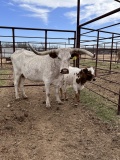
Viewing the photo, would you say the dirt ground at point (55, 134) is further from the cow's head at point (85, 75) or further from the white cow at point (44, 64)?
the cow's head at point (85, 75)

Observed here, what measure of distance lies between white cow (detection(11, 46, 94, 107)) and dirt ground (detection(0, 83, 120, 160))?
1.73 ft

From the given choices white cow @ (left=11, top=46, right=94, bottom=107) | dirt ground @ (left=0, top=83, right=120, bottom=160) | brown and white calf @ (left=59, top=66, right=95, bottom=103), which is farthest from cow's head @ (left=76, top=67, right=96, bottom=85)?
dirt ground @ (left=0, top=83, right=120, bottom=160)

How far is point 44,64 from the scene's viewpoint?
4.36m

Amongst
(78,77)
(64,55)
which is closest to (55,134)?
(64,55)

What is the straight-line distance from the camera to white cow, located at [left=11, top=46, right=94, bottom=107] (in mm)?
3861

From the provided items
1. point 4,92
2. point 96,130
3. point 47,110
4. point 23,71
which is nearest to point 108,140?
point 96,130

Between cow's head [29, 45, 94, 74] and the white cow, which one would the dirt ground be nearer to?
the white cow

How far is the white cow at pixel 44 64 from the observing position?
3.86m

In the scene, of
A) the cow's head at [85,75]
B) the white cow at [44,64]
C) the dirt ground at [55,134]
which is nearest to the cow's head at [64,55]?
the white cow at [44,64]

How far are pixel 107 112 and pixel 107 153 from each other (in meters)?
1.48

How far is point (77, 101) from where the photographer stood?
184 inches

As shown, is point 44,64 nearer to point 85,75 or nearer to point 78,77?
point 78,77

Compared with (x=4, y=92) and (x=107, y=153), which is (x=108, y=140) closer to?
(x=107, y=153)

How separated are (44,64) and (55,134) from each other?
1.82m
